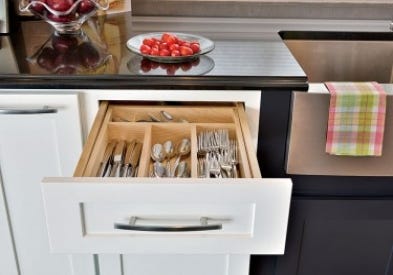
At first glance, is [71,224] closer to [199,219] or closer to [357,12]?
[199,219]

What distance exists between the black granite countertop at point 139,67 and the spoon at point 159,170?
0.18 meters

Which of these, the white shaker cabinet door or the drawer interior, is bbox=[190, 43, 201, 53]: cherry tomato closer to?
the drawer interior

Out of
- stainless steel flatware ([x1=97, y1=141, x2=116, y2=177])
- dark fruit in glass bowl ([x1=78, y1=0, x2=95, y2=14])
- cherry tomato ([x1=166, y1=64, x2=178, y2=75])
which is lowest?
stainless steel flatware ([x1=97, y1=141, x2=116, y2=177])

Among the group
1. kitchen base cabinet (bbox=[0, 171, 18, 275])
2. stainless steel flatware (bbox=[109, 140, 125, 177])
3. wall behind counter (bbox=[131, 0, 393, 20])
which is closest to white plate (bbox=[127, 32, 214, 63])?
stainless steel flatware (bbox=[109, 140, 125, 177])

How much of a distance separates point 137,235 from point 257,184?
0.25 metres

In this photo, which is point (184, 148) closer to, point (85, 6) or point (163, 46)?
point (163, 46)

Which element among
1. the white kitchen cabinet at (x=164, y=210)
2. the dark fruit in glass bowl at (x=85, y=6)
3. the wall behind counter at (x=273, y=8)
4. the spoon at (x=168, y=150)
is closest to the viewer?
the white kitchen cabinet at (x=164, y=210)

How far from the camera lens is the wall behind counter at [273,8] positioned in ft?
5.21

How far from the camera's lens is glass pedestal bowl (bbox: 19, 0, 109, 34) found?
1252mm

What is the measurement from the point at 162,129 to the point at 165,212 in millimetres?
284

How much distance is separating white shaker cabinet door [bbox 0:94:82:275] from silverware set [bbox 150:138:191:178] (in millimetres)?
215

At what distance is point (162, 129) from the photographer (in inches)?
42.9

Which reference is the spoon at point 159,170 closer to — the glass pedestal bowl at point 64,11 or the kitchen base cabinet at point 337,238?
the kitchen base cabinet at point 337,238

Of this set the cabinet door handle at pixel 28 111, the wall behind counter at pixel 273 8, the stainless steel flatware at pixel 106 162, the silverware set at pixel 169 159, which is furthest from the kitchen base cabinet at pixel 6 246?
the wall behind counter at pixel 273 8
